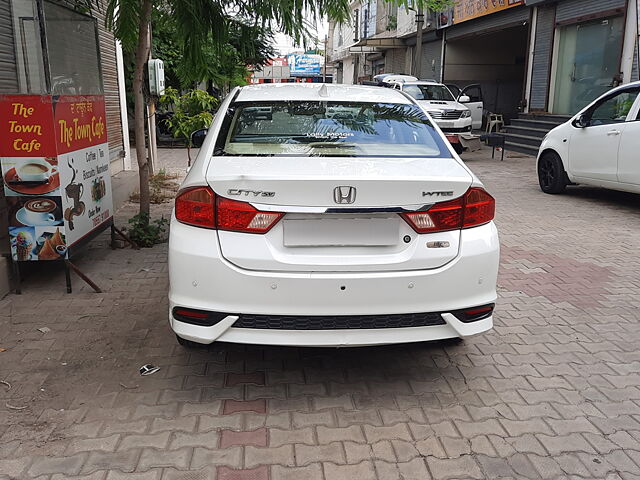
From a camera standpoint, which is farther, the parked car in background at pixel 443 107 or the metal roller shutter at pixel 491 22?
the metal roller shutter at pixel 491 22

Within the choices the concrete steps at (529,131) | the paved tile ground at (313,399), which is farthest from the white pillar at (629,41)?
the paved tile ground at (313,399)

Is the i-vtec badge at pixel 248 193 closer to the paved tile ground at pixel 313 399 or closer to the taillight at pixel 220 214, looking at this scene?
the taillight at pixel 220 214

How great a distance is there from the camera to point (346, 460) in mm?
2713

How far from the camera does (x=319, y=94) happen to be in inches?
161

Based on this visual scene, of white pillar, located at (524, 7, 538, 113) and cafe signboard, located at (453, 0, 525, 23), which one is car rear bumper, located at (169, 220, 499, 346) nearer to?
white pillar, located at (524, 7, 538, 113)

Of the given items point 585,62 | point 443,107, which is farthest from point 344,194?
point 585,62

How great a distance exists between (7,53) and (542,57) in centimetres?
1523

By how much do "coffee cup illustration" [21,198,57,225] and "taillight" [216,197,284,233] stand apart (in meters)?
2.29

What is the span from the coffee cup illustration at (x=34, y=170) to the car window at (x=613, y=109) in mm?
7454

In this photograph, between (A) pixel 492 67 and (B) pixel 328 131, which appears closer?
(B) pixel 328 131

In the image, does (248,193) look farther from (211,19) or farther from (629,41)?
(629,41)

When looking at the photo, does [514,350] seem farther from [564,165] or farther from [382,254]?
[564,165]

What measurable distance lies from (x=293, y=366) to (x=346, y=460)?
975 mm

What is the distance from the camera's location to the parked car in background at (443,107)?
50.8ft
